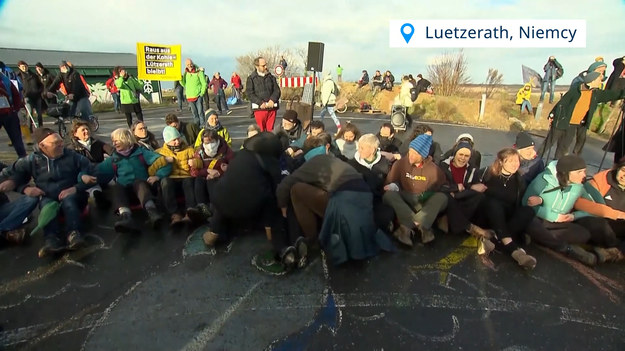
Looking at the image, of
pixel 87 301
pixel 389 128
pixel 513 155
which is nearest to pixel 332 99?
pixel 389 128

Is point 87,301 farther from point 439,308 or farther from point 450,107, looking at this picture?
point 450,107

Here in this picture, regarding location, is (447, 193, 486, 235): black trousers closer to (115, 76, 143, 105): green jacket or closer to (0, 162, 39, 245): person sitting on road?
(0, 162, 39, 245): person sitting on road

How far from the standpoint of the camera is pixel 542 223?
3359mm

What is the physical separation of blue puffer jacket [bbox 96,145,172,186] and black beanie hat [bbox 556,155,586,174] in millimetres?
4327

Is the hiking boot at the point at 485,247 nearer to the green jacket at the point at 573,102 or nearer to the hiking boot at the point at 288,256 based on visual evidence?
the hiking boot at the point at 288,256

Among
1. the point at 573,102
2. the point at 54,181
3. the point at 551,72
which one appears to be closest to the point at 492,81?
the point at 551,72

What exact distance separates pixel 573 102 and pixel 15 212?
7.70 meters

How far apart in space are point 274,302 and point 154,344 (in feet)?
2.89

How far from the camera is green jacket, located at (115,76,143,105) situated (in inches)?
316

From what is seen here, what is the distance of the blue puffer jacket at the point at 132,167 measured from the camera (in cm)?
394

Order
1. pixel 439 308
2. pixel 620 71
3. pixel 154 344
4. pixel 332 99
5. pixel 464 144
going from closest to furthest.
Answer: pixel 154 344 → pixel 439 308 → pixel 464 144 → pixel 620 71 → pixel 332 99

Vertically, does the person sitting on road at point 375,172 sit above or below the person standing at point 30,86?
below

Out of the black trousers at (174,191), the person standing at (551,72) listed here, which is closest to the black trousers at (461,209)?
the black trousers at (174,191)

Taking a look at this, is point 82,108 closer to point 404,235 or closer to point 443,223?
point 404,235
